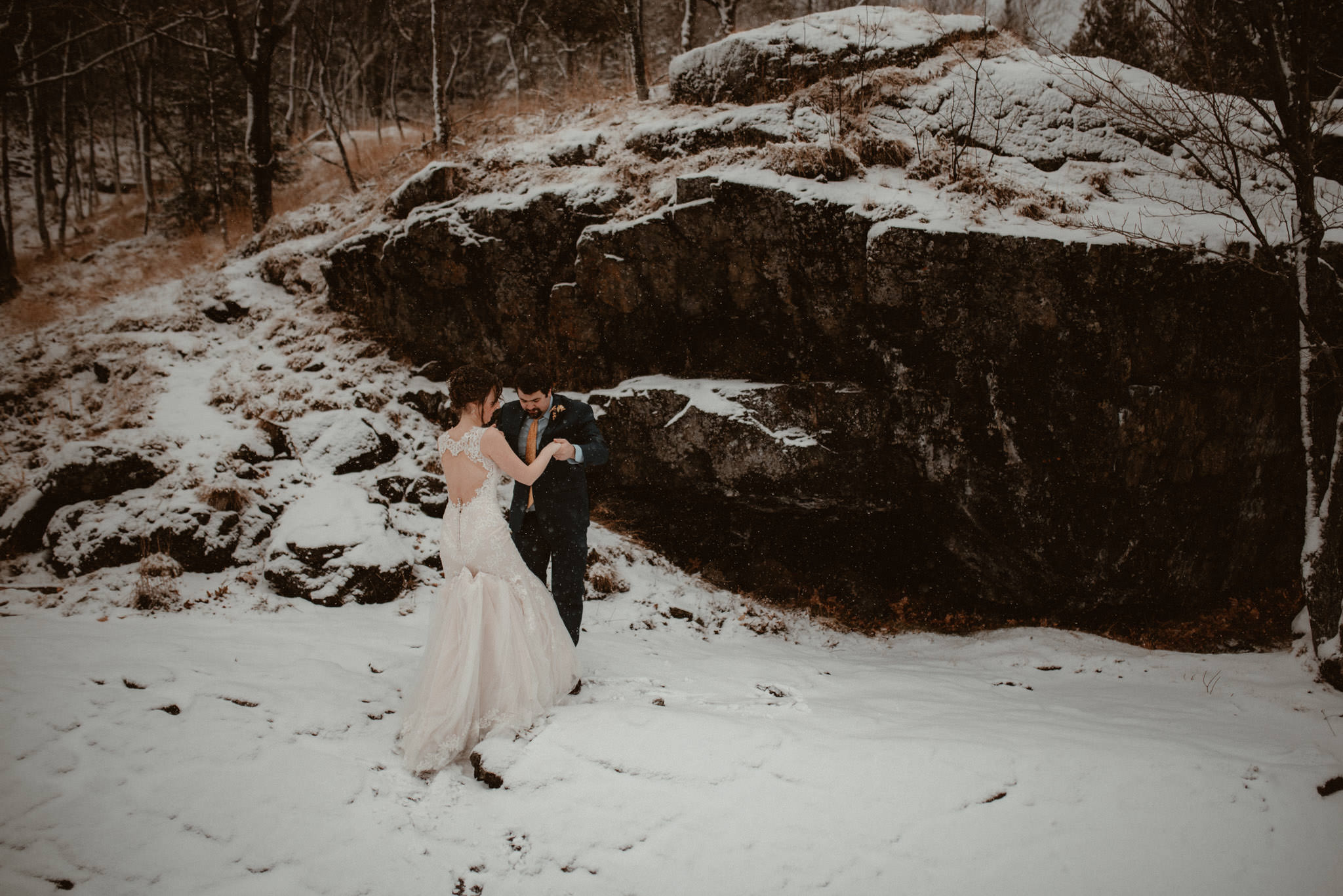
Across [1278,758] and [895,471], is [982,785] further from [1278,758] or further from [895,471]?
[895,471]

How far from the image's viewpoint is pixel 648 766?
3504 mm

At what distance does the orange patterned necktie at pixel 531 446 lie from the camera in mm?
4754

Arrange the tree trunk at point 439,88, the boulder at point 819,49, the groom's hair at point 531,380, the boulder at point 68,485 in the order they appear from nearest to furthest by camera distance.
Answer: the groom's hair at point 531,380, the boulder at point 68,485, the boulder at point 819,49, the tree trunk at point 439,88

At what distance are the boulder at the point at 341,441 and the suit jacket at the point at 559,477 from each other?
381 centimetres

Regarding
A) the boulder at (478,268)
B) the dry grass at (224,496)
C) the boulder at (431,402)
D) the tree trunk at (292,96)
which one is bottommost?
the dry grass at (224,496)

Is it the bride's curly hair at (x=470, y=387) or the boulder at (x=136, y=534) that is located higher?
the bride's curly hair at (x=470, y=387)

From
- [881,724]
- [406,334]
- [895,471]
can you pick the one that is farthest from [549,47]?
[881,724]

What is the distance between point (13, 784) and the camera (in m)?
2.95

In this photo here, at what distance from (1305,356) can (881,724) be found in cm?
503

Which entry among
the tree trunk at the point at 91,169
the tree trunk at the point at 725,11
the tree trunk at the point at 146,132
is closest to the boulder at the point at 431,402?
the tree trunk at the point at 725,11

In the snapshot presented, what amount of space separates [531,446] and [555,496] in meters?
0.43

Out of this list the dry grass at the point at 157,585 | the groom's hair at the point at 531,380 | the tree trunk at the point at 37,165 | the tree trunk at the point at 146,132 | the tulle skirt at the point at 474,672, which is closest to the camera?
the tulle skirt at the point at 474,672

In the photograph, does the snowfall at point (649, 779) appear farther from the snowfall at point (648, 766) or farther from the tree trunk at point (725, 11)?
the tree trunk at point (725, 11)

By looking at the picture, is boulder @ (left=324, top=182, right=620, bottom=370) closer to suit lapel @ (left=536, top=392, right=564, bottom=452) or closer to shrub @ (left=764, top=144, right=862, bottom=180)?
shrub @ (left=764, top=144, right=862, bottom=180)
